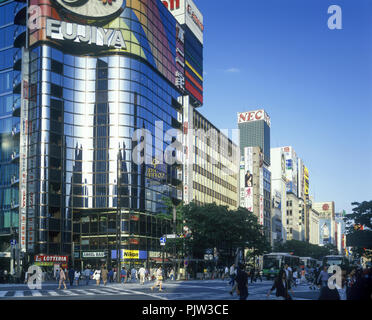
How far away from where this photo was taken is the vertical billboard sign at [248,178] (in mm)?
141375

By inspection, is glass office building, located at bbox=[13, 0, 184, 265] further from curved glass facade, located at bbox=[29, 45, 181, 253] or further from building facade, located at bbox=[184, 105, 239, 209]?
building facade, located at bbox=[184, 105, 239, 209]

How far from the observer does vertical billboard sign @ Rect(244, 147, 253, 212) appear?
14138cm

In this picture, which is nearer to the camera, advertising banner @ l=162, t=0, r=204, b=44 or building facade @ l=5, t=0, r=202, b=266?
building facade @ l=5, t=0, r=202, b=266

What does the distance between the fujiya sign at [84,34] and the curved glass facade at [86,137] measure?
91.7 inches

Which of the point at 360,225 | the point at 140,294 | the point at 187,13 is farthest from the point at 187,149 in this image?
the point at 140,294

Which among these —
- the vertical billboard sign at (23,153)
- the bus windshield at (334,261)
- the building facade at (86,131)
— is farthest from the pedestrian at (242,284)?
the vertical billboard sign at (23,153)

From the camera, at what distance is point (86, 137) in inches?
3076

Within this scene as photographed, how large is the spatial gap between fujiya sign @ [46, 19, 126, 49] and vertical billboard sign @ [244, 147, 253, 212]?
7270cm

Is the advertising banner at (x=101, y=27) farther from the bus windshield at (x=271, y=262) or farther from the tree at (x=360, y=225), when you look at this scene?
the tree at (x=360, y=225)

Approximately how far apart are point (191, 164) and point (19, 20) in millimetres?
40675

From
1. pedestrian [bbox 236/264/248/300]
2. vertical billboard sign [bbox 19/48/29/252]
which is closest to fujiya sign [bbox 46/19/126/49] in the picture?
vertical billboard sign [bbox 19/48/29/252]

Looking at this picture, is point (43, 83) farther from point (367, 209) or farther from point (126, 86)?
point (367, 209)
